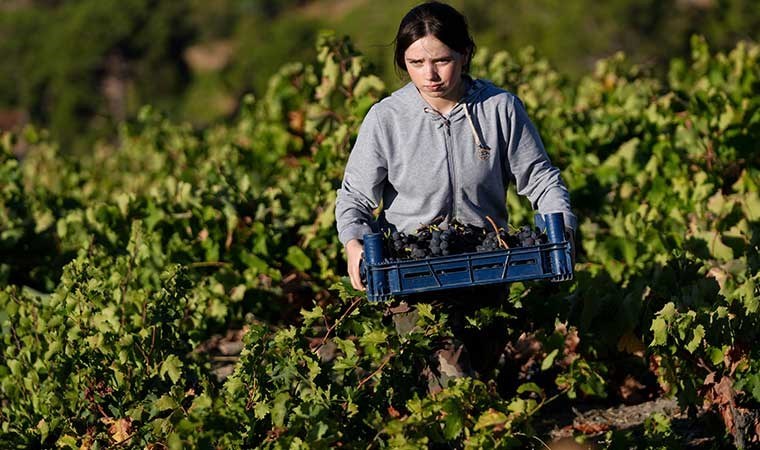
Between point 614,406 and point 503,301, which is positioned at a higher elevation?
point 503,301

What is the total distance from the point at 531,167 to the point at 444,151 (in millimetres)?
243

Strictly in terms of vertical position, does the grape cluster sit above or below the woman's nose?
below

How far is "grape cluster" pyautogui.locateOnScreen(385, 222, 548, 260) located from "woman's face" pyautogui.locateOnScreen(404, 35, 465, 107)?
35cm

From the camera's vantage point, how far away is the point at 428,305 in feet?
10.4

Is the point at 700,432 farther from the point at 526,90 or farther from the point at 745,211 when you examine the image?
the point at 526,90

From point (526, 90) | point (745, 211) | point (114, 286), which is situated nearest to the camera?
point (114, 286)

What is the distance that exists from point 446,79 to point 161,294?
110 cm

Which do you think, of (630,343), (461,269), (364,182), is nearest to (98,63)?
(630,343)

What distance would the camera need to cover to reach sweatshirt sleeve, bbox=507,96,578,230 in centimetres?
318

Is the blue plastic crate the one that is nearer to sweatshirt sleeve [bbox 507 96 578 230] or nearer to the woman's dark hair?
sweatshirt sleeve [bbox 507 96 578 230]

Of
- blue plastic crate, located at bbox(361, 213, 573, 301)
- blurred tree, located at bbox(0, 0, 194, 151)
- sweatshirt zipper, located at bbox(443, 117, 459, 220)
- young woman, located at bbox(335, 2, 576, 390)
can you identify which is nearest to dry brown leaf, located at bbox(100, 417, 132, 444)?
young woman, located at bbox(335, 2, 576, 390)

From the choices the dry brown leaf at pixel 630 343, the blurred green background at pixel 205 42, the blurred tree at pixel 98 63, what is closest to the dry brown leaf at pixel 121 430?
the dry brown leaf at pixel 630 343

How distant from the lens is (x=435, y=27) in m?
3.05

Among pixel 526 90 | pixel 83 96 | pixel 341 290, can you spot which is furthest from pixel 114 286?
pixel 83 96
